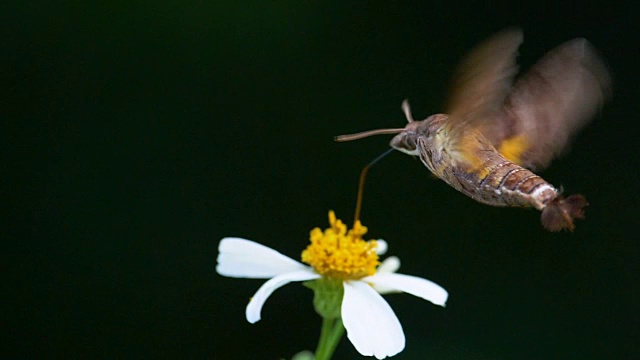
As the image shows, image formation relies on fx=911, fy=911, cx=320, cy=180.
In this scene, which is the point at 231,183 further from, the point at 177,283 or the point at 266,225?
the point at 177,283

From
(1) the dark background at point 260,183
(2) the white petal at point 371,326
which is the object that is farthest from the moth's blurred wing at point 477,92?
(1) the dark background at point 260,183

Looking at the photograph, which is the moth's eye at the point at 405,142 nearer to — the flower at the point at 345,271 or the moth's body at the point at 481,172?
the moth's body at the point at 481,172

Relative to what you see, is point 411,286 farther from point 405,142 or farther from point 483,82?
point 483,82

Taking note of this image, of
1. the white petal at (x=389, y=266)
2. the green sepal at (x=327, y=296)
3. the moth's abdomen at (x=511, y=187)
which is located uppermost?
the moth's abdomen at (x=511, y=187)

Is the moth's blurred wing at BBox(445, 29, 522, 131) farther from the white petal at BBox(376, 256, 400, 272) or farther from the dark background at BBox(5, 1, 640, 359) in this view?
the dark background at BBox(5, 1, 640, 359)

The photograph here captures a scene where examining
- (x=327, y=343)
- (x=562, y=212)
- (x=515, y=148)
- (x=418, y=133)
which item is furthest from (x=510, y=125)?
(x=327, y=343)

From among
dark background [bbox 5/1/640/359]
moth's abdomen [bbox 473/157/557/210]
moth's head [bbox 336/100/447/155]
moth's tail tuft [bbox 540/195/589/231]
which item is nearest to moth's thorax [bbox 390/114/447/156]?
moth's head [bbox 336/100/447/155]
